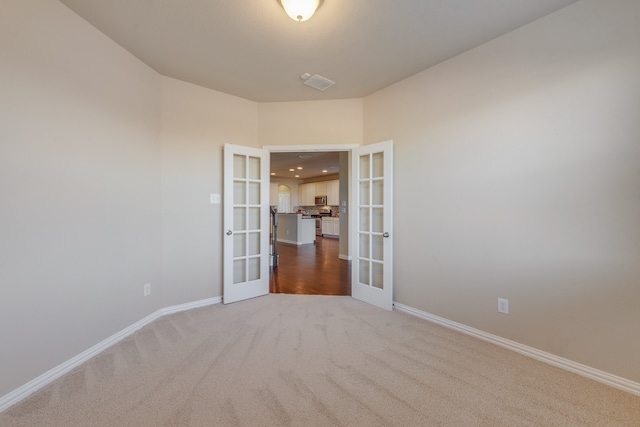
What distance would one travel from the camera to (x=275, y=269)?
5059mm

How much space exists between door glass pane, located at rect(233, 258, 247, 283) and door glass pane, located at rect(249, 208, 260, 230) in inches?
17.9

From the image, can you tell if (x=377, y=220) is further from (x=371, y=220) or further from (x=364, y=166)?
(x=364, y=166)

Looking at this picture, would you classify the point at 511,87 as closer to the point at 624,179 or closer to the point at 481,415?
the point at 624,179

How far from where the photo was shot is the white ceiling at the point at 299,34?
188 centimetres

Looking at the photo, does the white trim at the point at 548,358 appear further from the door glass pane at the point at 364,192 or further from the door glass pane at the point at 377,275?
the door glass pane at the point at 364,192

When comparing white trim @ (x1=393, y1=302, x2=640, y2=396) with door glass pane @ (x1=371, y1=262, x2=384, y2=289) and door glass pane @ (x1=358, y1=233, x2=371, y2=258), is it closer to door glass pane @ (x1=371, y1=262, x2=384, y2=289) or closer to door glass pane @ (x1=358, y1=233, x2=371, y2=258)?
door glass pane @ (x1=371, y1=262, x2=384, y2=289)

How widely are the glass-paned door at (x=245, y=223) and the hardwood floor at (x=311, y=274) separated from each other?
0.49 m

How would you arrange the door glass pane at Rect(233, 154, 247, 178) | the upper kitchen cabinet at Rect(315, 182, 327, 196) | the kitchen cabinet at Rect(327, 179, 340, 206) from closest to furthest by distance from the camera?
the door glass pane at Rect(233, 154, 247, 178), the kitchen cabinet at Rect(327, 179, 340, 206), the upper kitchen cabinet at Rect(315, 182, 327, 196)

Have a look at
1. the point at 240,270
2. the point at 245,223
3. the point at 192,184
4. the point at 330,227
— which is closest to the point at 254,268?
the point at 240,270

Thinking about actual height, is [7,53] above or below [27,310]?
above

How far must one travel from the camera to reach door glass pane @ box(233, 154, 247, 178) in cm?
334

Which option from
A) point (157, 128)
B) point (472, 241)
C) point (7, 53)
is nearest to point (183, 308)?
point (157, 128)

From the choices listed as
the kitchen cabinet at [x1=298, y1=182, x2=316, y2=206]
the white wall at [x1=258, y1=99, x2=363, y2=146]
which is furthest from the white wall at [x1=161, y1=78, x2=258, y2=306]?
the kitchen cabinet at [x1=298, y1=182, x2=316, y2=206]

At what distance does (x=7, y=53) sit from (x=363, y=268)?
3.52 metres
